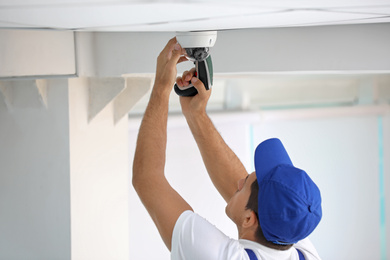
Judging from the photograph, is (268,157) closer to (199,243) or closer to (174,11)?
(199,243)

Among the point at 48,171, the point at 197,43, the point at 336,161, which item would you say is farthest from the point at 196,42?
the point at 336,161

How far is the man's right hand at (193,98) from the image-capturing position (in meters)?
1.52

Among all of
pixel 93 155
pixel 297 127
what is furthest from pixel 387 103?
pixel 93 155

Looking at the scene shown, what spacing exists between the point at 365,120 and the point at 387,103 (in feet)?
0.72

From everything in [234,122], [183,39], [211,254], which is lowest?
[211,254]

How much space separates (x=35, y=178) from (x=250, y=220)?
104cm

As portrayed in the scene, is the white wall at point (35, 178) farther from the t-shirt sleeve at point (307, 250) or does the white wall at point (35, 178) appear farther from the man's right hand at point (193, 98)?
the t-shirt sleeve at point (307, 250)

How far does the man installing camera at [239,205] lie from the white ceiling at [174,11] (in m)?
0.27

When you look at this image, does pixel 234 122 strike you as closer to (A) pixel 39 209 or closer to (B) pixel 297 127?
(B) pixel 297 127

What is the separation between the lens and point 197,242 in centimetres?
124

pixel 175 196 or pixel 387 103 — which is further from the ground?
pixel 387 103

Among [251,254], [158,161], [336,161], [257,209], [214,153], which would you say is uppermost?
[336,161]

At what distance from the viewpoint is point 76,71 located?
1892 millimetres

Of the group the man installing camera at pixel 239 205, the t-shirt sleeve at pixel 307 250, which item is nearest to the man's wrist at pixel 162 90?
the man installing camera at pixel 239 205
